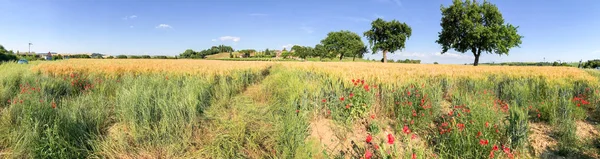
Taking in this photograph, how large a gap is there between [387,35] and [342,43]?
1997 cm

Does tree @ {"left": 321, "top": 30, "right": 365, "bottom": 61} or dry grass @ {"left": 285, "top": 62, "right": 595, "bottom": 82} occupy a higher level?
tree @ {"left": 321, "top": 30, "right": 365, "bottom": 61}

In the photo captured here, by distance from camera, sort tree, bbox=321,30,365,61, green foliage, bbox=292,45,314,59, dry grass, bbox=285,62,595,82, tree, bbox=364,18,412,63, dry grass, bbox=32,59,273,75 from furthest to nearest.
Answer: green foliage, bbox=292,45,314,59
tree, bbox=321,30,365,61
tree, bbox=364,18,412,63
dry grass, bbox=32,59,273,75
dry grass, bbox=285,62,595,82

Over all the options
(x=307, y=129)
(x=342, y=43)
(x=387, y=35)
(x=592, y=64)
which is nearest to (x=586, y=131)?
(x=307, y=129)

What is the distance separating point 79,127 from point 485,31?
4001cm

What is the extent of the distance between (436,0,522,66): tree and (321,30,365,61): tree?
1235 inches

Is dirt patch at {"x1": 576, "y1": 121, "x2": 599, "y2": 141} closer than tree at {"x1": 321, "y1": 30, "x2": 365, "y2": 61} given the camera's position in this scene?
Yes

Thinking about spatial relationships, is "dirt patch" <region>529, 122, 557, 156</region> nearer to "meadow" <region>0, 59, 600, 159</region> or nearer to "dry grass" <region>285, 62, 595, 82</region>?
"meadow" <region>0, 59, 600, 159</region>

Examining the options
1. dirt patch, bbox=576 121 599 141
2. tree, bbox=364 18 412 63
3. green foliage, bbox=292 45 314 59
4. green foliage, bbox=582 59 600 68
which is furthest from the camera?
green foliage, bbox=292 45 314 59

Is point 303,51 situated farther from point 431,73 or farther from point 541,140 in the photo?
point 541,140

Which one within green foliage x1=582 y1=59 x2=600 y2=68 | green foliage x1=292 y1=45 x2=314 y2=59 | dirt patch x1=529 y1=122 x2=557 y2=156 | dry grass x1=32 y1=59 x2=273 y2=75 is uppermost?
green foliage x1=292 y1=45 x2=314 y2=59

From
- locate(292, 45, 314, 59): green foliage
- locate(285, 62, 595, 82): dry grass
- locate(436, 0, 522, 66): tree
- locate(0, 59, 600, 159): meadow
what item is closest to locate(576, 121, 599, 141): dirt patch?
locate(0, 59, 600, 159): meadow

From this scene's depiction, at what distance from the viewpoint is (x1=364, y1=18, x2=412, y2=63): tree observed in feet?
159

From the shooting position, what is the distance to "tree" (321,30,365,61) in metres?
67.0

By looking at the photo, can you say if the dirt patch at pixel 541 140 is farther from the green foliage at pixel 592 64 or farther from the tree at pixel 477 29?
the green foliage at pixel 592 64
